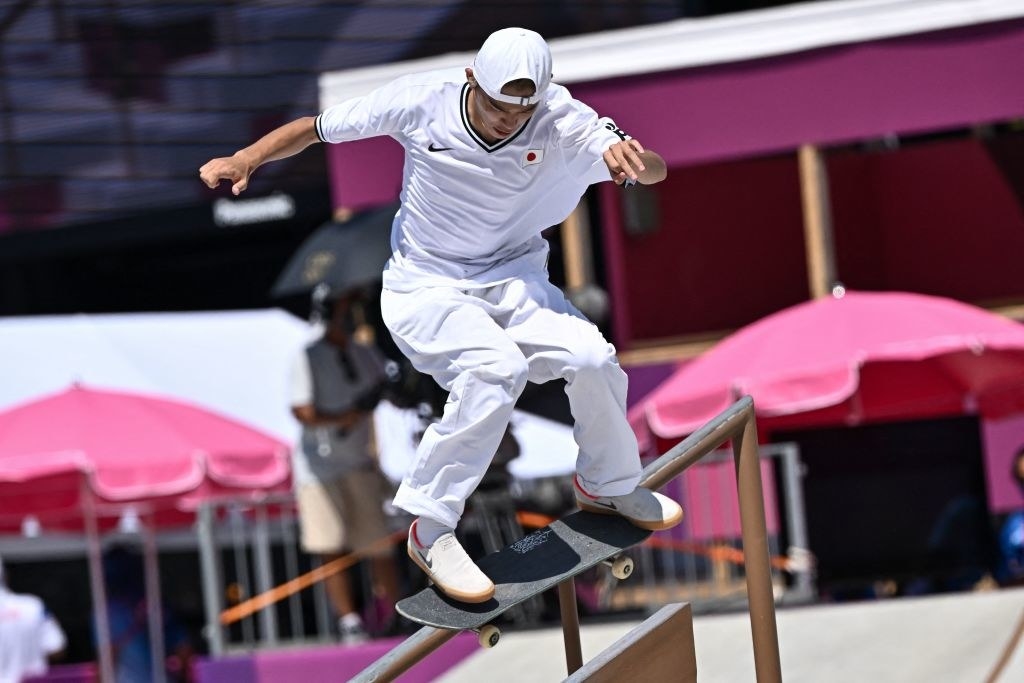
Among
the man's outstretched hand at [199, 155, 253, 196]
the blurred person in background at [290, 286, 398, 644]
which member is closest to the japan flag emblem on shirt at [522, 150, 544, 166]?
the man's outstretched hand at [199, 155, 253, 196]

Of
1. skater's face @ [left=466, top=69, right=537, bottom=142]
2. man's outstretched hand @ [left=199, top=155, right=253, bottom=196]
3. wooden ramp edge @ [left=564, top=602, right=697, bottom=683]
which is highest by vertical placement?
skater's face @ [left=466, top=69, right=537, bottom=142]

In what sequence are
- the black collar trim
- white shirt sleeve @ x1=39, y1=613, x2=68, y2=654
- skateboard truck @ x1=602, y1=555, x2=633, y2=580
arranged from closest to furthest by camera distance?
the black collar trim, skateboard truck @ x1=602, y1=555, x2=633, y2=580, white shirt sleeve @ x1=39, y1=613, x2=68, y2=654

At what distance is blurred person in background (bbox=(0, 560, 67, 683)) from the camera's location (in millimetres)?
9883

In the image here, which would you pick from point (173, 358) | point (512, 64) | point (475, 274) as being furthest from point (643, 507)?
point (173, 358)

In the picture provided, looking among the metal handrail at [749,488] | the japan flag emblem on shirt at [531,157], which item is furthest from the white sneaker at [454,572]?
the japan flag emblem on shirt at [531,157]

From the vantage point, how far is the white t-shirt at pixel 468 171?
4.45 m

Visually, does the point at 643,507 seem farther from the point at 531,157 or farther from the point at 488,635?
the point at 531,157

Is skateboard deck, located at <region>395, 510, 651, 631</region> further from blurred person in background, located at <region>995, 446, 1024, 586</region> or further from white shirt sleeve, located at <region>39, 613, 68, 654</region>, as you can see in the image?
white shirt sleeve, located at <region>39, 613, 68, 654</region>

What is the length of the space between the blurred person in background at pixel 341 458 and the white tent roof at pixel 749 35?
246cm

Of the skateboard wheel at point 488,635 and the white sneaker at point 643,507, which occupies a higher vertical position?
the white sneaker at point 643,507

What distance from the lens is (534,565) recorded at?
4.66m

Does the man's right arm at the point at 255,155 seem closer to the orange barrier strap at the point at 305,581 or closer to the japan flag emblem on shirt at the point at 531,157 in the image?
the japan flag emblem on shirt at the point at 531,157

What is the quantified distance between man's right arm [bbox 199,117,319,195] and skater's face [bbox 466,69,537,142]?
1.45ft

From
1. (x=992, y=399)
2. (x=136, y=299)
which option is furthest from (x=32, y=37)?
(x=992, y=399)
